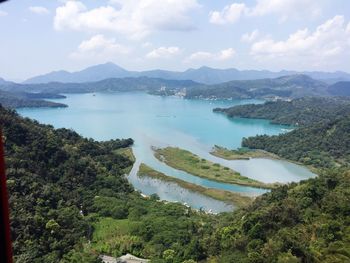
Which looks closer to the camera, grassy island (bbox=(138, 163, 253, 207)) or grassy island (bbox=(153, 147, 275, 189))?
grassy island (bbox=(138, 163, 253, 207))

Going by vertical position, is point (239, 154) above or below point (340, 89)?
below

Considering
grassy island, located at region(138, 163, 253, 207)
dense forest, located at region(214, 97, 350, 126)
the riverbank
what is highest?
dense forest, located at region(214, 97, 350, 126)

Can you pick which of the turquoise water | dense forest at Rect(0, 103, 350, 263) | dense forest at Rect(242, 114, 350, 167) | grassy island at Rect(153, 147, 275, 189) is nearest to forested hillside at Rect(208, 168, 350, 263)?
dense forest at Rect(0, 103, 350, 263)

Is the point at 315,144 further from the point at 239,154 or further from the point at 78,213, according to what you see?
the point at 78,213

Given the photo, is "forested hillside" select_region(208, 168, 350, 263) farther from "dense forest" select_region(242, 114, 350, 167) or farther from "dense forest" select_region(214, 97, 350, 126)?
"dense forest" select_region(214, 97, 350, 126)

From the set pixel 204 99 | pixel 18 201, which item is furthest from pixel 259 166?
pixel 204 99

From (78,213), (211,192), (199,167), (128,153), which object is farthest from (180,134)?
(78,213)
